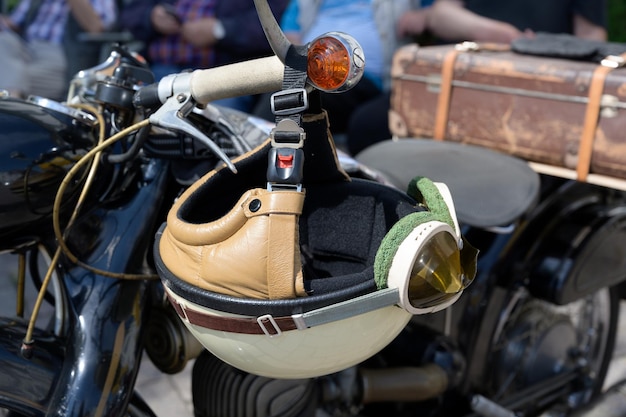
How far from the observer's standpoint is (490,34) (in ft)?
6.70

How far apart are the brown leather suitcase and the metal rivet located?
0.83m

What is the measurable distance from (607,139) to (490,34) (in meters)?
0.83

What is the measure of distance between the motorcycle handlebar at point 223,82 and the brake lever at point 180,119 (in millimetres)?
11

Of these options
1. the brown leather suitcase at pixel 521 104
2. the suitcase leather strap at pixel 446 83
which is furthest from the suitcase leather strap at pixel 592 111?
the suitcase leather strap at pixel 446 83

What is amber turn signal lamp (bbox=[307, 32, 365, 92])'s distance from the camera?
2.34ft

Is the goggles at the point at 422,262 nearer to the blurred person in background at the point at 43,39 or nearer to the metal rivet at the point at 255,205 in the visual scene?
the metal rivet at the point at 255,205

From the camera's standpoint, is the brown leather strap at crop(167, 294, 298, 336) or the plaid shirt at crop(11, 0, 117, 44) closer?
the brown leather strap at crop(167, 294, 298, 336)

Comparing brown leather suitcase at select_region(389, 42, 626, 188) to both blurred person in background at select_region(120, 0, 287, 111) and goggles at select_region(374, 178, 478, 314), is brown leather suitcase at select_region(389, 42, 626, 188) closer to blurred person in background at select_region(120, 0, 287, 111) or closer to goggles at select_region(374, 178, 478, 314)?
goggles at select_region(374, 178, 478, 314)

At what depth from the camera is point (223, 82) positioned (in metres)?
0.81

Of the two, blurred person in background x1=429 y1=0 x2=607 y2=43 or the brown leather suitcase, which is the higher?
blurred person in background x1=429 y1=0 x2=607 y2=43

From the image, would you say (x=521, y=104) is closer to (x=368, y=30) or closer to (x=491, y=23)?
(x=491, y=23)

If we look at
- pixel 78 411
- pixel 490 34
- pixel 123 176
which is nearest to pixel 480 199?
pixel 123 176

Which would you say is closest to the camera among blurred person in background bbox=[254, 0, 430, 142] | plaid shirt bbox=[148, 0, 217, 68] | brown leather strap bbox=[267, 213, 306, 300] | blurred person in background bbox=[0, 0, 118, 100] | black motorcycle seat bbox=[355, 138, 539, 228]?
brown leather strap bbox=[267, 213, 306, 300]

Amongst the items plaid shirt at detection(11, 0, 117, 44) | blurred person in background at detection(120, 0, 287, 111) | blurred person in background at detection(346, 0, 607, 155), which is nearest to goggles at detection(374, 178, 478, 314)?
blurred person in background at detection(346, 0, 607, 155)
